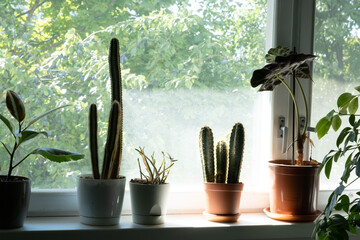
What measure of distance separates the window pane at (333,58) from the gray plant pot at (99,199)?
2.67 feet

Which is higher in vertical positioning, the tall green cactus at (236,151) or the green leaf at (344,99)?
the green leaf at (344,99)

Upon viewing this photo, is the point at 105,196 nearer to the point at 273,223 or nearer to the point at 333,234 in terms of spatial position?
the point at 273,223

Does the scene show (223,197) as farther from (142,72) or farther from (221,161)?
(142,72)

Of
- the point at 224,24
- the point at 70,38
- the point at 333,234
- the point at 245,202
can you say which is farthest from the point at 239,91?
the point at 333,234

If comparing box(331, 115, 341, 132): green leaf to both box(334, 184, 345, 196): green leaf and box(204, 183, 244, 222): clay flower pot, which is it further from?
box(204, 183, 244, 222): clay flower pot

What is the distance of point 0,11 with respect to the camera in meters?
1.65

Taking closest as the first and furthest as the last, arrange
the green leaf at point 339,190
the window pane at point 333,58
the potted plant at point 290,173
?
the green leaf at point 339,190, the potted plant at point 290,173, the window pane at point 333,58

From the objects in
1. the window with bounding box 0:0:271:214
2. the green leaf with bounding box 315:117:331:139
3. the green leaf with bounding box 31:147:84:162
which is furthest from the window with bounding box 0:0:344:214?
the green leaf with bounding box 315:117:331:139

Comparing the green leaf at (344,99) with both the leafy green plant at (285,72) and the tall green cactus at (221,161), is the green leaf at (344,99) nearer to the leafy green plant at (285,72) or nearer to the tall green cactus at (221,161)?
the leafy green plant at (285,72)

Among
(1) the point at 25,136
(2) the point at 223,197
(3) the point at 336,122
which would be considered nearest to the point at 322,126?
(3) the point at 336,122

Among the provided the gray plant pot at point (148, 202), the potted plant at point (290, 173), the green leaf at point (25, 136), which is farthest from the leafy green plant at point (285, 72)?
the green leaf at point (25, 136)

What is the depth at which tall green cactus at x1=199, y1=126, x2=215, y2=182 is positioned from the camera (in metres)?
1.67

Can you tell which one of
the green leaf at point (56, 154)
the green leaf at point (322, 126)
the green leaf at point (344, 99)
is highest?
the green leaf at point (344, 99)

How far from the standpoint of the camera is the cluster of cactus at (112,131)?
5.07ft
